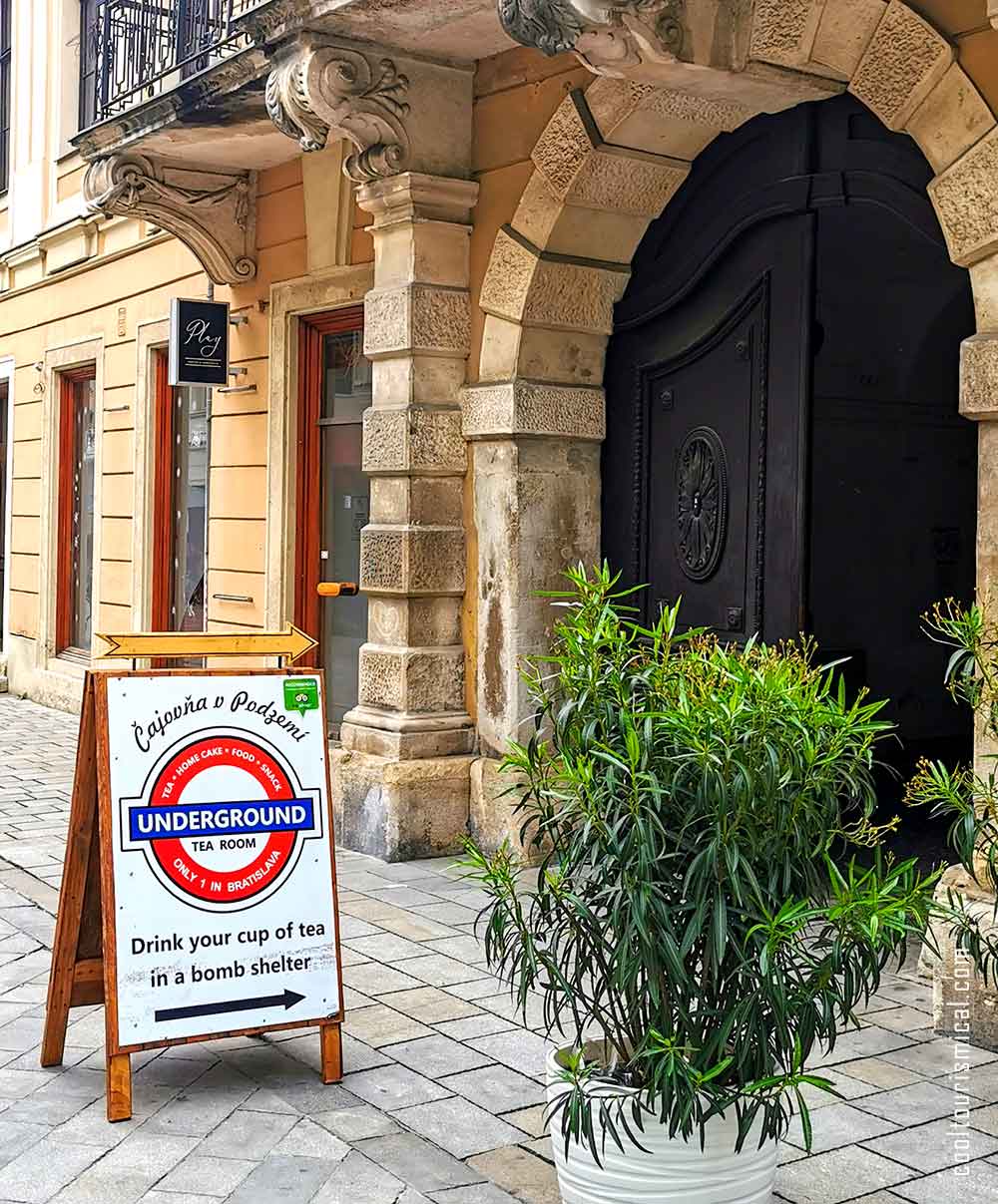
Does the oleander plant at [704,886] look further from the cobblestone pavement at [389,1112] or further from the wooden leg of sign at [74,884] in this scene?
the wooden leg of sign at [74,884]

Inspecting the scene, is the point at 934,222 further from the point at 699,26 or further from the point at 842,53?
the point at 699,26

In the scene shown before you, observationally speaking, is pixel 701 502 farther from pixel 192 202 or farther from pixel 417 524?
pixel 192 202

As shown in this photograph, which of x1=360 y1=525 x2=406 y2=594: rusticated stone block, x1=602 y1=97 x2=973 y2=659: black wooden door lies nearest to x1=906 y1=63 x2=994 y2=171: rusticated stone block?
x1=602 y1=97 x2=973 y2=659: black wooden door

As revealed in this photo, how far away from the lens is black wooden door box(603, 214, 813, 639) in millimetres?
6574

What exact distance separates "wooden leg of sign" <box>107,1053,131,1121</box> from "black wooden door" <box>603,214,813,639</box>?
3.43m

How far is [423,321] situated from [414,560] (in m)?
1.14

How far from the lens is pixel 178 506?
11.6 metres

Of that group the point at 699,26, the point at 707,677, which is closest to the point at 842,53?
the point at 699,26

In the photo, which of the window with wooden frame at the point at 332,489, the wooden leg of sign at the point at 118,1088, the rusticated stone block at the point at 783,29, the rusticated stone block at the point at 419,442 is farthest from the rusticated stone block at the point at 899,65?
the wooden leg of sign at the point at 118,1088

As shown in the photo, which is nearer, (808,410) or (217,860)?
(217,860)

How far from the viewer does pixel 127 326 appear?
481 inches

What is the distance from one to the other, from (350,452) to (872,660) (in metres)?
3.35

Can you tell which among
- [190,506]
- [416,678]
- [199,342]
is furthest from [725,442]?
[190,506]

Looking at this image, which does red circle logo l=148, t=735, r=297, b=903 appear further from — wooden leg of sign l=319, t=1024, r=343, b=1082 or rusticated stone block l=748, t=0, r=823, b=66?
rusticated stone block l=748, t=0, r=823, b=66
